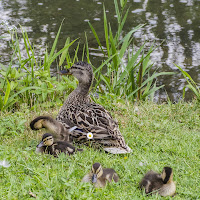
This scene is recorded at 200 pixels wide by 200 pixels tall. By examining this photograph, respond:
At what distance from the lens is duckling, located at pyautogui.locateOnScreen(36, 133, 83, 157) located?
4.94 m

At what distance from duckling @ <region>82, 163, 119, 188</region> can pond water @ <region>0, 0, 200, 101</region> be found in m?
5.40

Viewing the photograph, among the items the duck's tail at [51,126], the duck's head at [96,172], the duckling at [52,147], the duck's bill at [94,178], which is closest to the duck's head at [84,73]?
the duck's tail at [51,126]

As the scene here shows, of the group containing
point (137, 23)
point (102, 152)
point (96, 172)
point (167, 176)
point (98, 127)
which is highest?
point (96, 172)

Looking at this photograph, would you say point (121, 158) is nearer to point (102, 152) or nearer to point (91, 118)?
point (102, 152)

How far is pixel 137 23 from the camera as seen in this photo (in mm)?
13500

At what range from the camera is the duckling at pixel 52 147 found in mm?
4941

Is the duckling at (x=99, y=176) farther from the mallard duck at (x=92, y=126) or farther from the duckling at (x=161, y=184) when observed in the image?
the mallard duck at (x=92, y=126)

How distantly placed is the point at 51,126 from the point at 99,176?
4.87ft

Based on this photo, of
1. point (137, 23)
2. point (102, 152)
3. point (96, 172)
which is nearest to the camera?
point (96, 172)

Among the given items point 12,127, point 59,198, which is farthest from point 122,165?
point 12,127

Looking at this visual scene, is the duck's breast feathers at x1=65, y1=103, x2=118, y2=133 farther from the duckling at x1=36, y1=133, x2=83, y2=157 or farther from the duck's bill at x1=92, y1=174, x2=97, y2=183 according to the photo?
the duck's bill at x1=92, y1=174, x2=97, y2=183

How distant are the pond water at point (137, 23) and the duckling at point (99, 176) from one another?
17.7 ft

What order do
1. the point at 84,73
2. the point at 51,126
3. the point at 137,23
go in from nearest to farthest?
the point at 51,126, the point at 84,73, the point at 137,23

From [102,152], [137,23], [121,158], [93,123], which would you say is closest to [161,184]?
[121,158]
